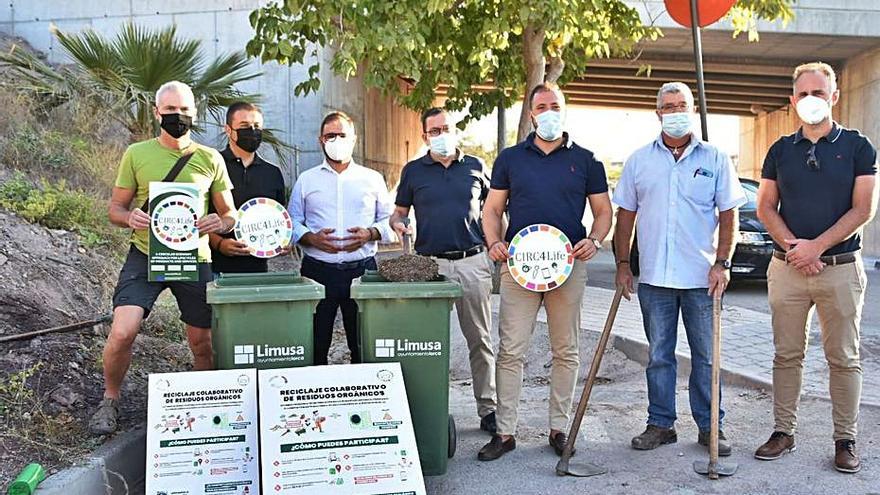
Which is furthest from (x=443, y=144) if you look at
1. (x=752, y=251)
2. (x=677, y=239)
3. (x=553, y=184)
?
(x=752, y=251)

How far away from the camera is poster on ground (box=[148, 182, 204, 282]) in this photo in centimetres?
433

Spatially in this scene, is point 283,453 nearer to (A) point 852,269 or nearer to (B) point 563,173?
(B) point 563,173

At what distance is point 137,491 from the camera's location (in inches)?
169

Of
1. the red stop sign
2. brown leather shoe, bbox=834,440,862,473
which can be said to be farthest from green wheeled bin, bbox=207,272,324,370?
the red stop sign

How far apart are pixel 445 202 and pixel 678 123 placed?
1437 millimetres

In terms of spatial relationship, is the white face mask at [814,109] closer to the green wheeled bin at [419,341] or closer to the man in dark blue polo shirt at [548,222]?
the man in dark blue polo shirt at [548,222]

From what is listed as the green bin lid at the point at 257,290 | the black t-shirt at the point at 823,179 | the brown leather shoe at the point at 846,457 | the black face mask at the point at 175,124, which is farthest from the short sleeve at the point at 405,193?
the brown leather shoe at the point at 846,457

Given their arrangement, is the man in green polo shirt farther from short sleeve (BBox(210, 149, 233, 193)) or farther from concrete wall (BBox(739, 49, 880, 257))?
concrete wall (BBox(739, 49, 880, 257))

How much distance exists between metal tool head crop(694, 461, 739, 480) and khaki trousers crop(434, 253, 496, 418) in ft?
4.36

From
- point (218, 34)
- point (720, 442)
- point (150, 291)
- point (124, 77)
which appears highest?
point (218, 34)

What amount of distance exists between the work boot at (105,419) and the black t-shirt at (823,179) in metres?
3.79

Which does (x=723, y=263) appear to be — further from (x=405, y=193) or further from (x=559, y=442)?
(x=405, y=193)

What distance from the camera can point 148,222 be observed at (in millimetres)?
4281

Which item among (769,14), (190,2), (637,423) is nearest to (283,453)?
(637,423)
